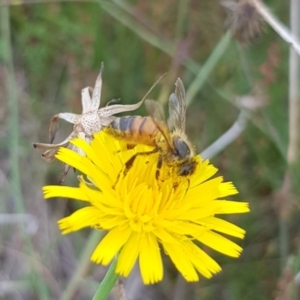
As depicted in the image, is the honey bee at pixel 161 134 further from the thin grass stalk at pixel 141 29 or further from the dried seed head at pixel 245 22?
the thin grass stalk at pixel 141 29

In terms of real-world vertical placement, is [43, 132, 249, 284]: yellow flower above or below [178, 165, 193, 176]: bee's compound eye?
below

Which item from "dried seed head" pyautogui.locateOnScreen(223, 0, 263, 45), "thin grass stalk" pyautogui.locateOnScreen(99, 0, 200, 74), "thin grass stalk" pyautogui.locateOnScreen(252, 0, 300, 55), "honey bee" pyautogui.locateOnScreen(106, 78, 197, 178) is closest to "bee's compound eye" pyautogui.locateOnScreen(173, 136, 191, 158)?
"honey bee" pyautogui.locateOnScreen(106, 78, 197, 178)

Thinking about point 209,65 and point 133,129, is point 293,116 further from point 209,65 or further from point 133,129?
point 133,129

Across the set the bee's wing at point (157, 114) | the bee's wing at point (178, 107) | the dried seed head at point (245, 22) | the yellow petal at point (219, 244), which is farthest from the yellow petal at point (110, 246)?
the dried seed head at point (245, 22)

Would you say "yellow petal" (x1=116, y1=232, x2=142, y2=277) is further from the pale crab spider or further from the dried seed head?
the dried seed head

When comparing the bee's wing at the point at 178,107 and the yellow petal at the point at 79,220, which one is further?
the bee's wing at the point at 178,107

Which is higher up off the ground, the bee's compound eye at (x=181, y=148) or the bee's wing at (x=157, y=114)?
the bee's wing at (x=157, y=114)
